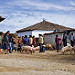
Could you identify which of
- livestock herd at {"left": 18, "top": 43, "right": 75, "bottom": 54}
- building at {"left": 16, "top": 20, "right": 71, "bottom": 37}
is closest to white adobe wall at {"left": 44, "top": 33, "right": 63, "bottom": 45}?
livestock herd at {"left": 18, "top": 43, "right": 75, "bottom": 54}

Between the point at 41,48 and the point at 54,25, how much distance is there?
2818cm

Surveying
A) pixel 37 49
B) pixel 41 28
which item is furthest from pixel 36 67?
pixel 41 28

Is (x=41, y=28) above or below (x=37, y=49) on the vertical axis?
above

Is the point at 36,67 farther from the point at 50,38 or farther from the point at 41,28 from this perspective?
the point at 41,28

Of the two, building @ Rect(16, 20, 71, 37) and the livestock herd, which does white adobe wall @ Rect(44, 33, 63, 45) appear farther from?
building @ Rect(16, 20, 71, 37)

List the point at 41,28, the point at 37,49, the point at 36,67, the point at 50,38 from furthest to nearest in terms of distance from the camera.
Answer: the point at 41,28
the point at 50,38
the point at 37,49
the point at 36,67

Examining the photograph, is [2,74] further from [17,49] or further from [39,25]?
[39,25]

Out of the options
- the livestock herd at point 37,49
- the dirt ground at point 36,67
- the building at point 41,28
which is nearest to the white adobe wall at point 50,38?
the livestock herd at point 37,49

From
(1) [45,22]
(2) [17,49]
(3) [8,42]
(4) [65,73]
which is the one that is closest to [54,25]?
(1) [45,22]

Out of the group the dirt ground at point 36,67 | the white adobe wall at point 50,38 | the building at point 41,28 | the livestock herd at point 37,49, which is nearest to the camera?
the dirt ground at point 36,67

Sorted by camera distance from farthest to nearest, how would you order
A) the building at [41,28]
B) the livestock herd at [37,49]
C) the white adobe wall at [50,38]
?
the building at [41,28] < the white adobe wall at [50,38] < the livestock herd at [37,49]

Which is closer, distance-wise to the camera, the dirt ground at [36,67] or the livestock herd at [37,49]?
the dirt ground at [36,67]

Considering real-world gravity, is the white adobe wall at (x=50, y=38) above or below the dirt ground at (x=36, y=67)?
below

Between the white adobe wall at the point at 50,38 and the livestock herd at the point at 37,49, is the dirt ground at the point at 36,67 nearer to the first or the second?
the livestock herd at the point at 37,49
